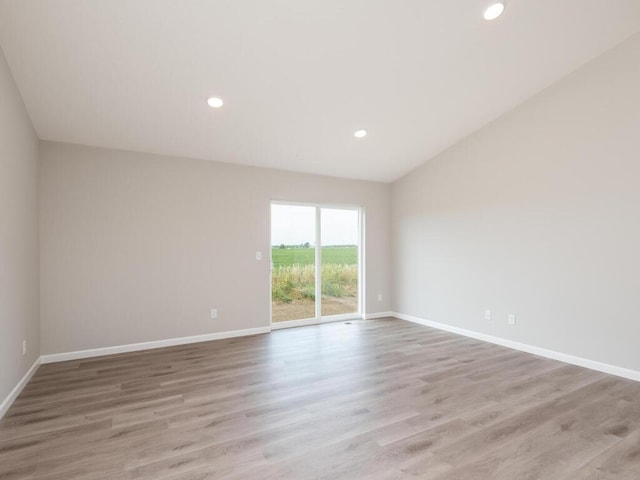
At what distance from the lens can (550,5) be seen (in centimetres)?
277

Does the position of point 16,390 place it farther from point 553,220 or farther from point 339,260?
point 553,220

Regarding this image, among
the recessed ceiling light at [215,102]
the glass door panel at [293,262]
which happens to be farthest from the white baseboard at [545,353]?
the recessed ceiling light at [215,102]

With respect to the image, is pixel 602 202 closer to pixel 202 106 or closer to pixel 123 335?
pixel 202 106

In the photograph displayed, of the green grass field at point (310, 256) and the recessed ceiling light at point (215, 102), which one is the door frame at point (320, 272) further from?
the recessed ceiling light at point (215, 102)

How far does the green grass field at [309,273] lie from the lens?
5211mm

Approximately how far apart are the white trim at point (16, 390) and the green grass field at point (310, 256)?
298 centimetres

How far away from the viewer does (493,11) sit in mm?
2725

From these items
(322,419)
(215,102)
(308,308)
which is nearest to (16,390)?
(322,419)

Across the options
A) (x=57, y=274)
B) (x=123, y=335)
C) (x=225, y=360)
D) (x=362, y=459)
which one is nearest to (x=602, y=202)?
(x=362, y=459)

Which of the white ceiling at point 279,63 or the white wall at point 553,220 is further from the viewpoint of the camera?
the white wall at point 553,220

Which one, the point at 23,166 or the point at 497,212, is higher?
the point at 23,166

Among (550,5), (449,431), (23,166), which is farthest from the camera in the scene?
(23,166)

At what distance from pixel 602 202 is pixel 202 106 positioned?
14.1 feet

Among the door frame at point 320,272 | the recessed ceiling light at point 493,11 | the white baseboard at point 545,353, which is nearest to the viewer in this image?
the recessed ceiling light at point 493,11
